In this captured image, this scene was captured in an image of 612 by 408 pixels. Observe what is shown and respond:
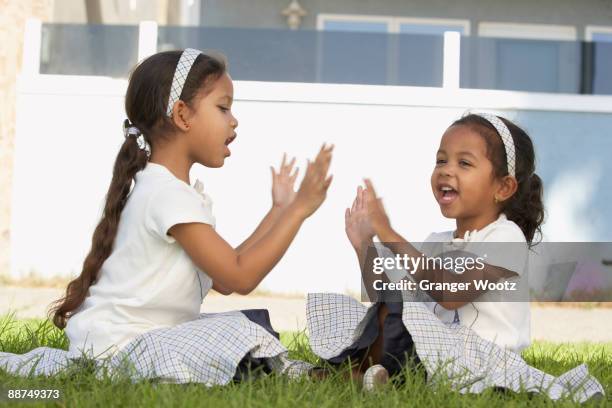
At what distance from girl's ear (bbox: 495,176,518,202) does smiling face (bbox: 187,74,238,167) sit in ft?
3.19

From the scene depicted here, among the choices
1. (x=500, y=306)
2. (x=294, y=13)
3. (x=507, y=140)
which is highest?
(x=294, y=13)

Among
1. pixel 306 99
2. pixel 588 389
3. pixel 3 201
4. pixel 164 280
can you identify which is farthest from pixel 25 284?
pixel 588 389

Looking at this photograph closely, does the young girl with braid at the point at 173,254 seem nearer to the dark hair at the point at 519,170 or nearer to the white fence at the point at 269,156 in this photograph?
the dark hair at the point at 519,170

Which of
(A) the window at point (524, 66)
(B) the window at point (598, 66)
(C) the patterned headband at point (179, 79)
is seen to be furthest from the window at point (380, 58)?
(C) the patterned headband at point (179, 79)

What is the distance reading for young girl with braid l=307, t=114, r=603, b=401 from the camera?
2.97 meters

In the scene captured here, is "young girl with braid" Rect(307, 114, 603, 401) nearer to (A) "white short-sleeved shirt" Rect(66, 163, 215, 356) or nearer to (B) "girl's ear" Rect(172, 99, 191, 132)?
(A) "white short-sleeved shirt" Rect(66, 163, 215, 356)

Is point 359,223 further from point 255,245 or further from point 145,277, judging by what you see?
point 145,277

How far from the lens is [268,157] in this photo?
8.53m

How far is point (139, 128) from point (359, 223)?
2.65 feet

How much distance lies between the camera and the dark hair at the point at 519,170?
3.49 meters

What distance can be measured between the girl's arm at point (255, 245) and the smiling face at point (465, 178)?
61cm

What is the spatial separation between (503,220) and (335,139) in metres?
5.15

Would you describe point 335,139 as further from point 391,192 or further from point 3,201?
point 3,201

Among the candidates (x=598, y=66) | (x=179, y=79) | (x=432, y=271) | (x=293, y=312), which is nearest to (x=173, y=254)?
(x=179, y=79)
